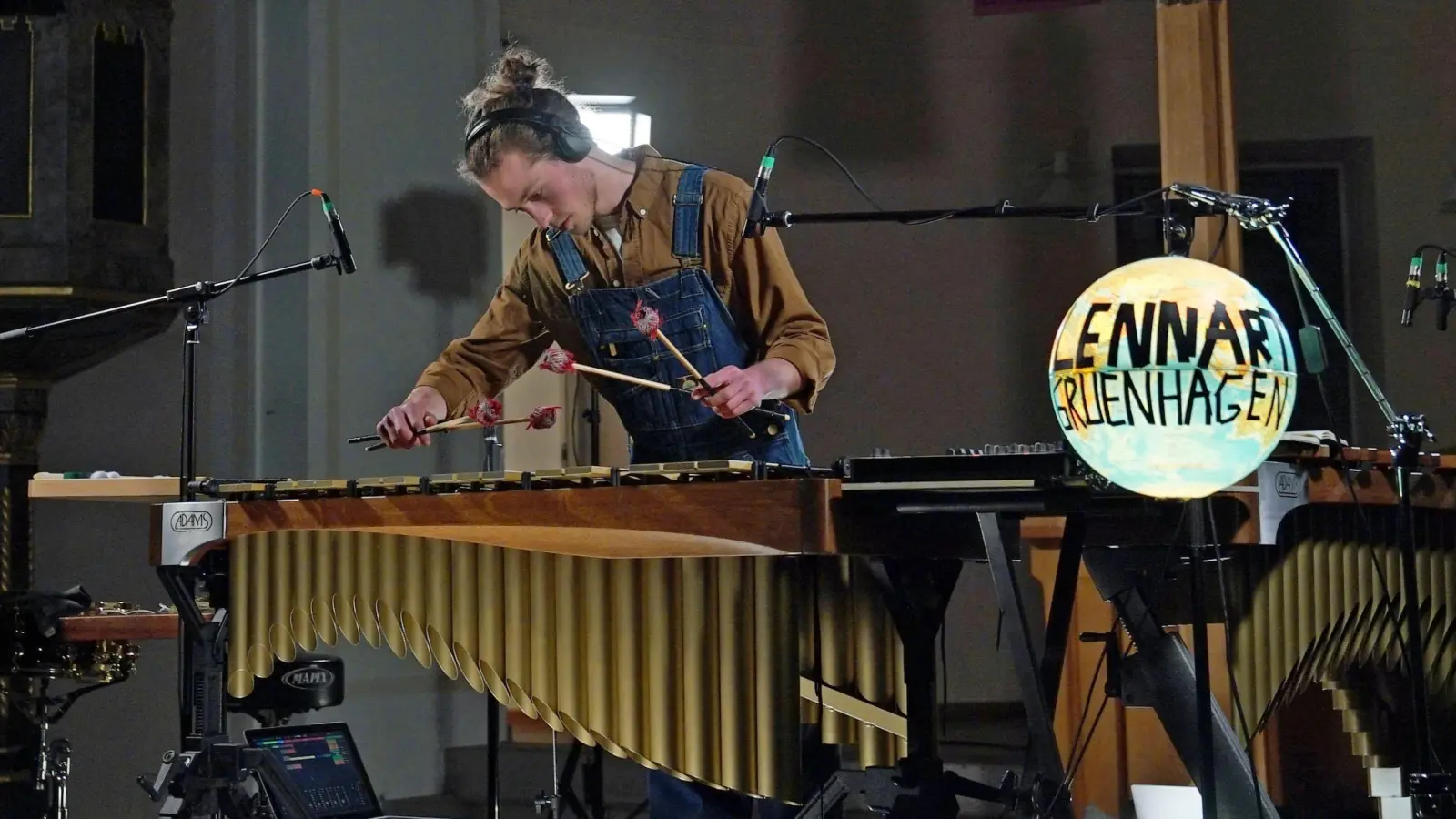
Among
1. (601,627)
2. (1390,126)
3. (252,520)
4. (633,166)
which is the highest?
(1390,126)

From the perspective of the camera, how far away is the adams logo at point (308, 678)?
3.46 metres

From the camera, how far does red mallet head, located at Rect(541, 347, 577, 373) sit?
103 inches

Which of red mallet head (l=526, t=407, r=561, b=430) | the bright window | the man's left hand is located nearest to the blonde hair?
red mallet head (l=526, t=407, r=561, b=430)

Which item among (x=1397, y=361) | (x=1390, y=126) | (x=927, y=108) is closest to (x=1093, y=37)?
(x=927, y=108)

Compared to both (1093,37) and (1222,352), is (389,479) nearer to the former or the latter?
(1222,352)

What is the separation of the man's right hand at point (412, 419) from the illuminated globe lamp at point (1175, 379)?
123 cm

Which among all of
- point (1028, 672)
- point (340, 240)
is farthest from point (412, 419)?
point (1028, 672)

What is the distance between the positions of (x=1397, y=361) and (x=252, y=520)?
3.63 m

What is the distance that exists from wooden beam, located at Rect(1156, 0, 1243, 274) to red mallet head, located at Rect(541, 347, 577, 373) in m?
2.23

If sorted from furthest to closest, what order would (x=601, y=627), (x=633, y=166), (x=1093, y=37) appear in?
1. (x=1093, y=37)
2. (x=633, y=166)
3. (x=601, y=627)

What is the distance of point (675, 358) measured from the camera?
105 inches

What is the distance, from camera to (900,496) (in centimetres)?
204

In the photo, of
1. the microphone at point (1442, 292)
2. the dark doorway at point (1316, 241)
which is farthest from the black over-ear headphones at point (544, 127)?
the dark doorway at point (1316, 241)

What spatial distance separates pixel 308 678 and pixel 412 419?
106 centimetres
